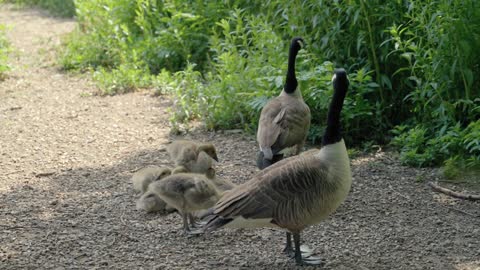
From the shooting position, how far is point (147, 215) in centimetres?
641

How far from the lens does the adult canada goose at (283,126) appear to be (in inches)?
260

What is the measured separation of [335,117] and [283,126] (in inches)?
56.7

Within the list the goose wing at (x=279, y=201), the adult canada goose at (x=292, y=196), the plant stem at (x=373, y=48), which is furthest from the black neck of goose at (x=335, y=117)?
the plant stem at (x=373, y=48)

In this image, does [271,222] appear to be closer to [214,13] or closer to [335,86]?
[335,86]

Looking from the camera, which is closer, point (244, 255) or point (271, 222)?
point (271, 222)

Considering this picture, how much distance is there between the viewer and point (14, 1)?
20.0m

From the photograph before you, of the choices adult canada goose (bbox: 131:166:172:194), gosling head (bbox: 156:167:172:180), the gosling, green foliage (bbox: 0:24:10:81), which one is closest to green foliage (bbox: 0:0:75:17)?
green foliage (bbox: 0:24:10:81)

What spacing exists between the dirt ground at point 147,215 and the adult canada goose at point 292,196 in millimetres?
456

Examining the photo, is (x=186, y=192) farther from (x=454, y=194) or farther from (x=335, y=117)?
(x=454, y=194)

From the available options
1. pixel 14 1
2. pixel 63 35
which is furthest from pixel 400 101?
pixel 14 1

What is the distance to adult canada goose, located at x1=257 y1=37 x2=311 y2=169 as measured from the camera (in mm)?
6605

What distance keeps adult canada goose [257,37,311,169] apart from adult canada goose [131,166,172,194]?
873 mm

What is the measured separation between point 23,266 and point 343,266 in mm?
2359

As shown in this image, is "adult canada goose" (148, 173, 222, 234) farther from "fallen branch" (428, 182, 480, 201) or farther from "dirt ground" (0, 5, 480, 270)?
"fallen branch" (428, 182, 480, 201)
